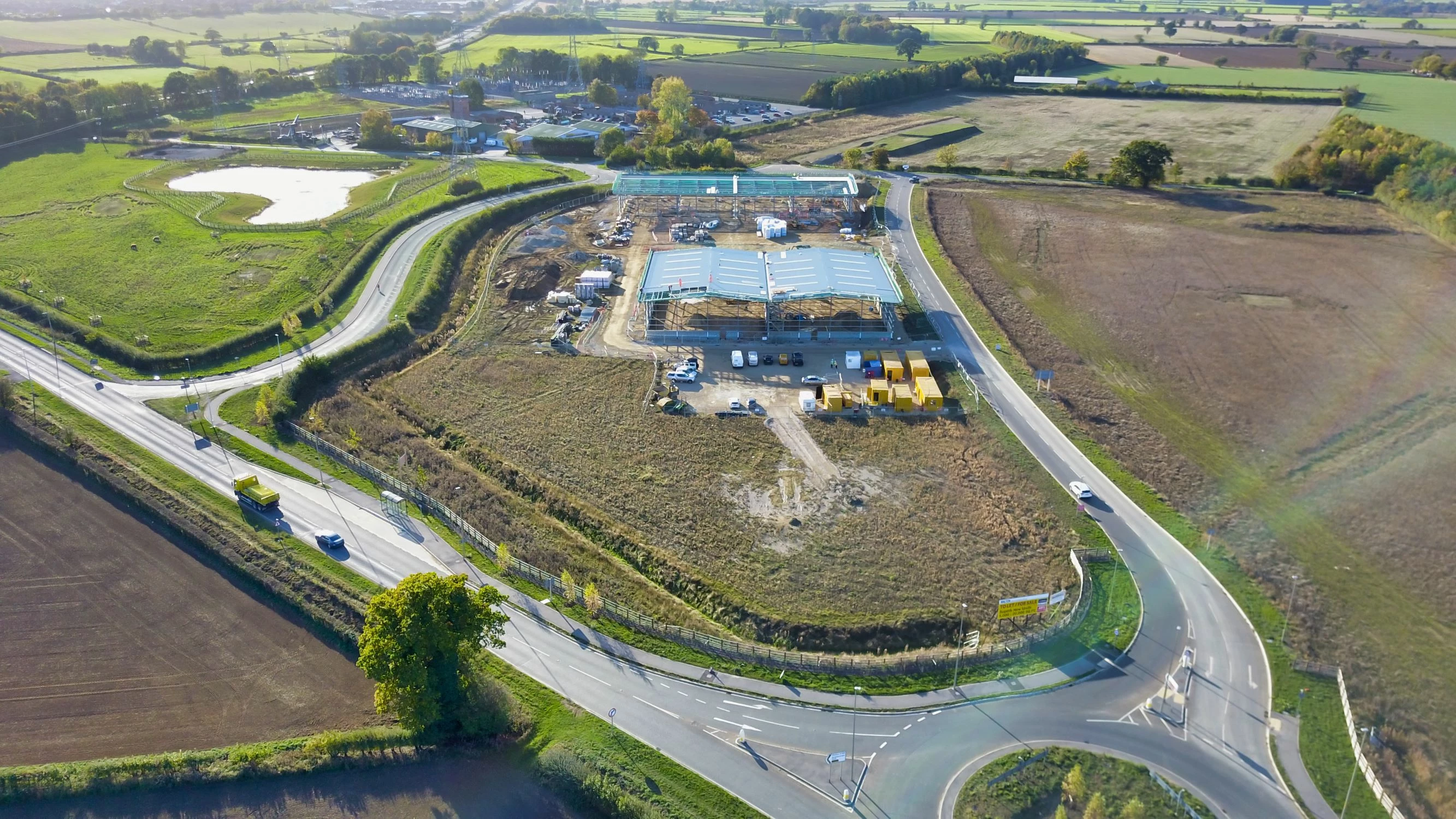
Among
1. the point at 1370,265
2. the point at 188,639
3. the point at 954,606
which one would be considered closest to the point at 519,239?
the point at 188,639

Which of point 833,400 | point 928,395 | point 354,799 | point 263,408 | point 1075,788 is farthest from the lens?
point 928,395

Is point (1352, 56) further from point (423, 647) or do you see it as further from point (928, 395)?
point (423, 647)

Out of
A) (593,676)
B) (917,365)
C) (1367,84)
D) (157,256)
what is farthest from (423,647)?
(1367,84)

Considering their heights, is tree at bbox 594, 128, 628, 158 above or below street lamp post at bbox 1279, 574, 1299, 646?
above

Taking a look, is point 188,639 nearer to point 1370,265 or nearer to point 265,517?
point 265,517

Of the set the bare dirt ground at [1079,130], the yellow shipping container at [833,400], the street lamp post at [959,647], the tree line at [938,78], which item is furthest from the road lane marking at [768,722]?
the tree line at [938,78]

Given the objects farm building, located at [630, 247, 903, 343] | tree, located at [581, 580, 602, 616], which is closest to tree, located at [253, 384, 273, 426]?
farm building, located at [630, 247, 903, 343]

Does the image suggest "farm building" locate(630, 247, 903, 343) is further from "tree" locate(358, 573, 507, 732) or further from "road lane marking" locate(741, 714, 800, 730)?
"road lane marking" locate(741, 714, 800, 730)
